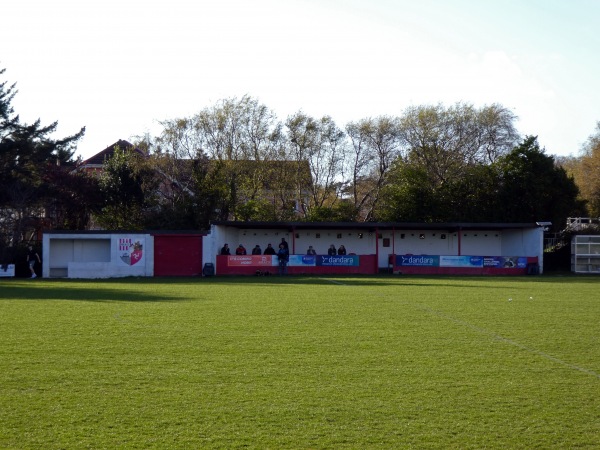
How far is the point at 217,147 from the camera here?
51844 mm

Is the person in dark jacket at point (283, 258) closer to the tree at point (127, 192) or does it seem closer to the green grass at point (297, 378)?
the tree at point (127, 192)

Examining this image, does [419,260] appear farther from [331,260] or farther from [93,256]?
[93,256]

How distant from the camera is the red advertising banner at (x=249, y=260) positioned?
36.9 meters

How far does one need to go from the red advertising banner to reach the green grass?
20208mm

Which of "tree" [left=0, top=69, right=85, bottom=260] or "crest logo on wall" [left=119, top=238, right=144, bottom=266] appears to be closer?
"crest logo on wall" [left=119, top=238, right=144, bottom=266]

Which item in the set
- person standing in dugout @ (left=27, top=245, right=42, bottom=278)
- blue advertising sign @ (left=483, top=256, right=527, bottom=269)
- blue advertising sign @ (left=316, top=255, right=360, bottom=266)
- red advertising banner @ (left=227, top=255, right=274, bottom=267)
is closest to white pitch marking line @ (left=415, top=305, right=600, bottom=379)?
red advertising banner @ (left=227, top=255, right=274, bottom=267)

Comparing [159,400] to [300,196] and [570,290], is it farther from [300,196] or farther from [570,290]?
[300,196]

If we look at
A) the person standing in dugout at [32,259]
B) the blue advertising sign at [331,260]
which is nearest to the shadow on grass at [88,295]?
the person standing in dugout at [32,259]

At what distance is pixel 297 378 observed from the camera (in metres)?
8.69

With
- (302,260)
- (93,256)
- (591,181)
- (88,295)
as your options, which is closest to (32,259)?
(93,256)

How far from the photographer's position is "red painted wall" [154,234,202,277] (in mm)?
36031

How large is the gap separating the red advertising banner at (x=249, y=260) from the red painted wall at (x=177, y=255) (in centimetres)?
171

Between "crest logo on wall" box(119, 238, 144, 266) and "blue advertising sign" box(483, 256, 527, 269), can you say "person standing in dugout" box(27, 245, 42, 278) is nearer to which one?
"crest logo on wall" box(119, 238, 144, 266)

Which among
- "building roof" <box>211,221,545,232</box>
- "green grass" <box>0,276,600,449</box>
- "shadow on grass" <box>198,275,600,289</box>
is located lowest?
"green grass" <box>0,276,600,449</box>
